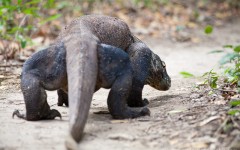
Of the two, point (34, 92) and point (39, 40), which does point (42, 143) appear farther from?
point (39, 40)

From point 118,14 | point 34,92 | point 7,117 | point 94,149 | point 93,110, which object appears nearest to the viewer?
point 94,149

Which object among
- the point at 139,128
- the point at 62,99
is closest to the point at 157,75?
the point at 62,99

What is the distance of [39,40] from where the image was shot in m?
9.48

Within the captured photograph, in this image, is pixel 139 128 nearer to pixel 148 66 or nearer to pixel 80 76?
pixel 80 76

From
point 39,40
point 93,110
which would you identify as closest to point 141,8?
point 39,40

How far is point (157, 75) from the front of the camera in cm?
548

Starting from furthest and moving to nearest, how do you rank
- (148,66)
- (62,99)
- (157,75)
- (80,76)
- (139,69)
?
1. (157,75)
2. (62,99)
3. (148,66)
4. (139,69)
5. (80,76)

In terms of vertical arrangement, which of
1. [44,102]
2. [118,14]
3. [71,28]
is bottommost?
[44,102]

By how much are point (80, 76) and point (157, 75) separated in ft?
6.00

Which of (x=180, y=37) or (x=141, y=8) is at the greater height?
(x=141, y=8)

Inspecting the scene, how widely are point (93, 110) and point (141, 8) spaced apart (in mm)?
9470

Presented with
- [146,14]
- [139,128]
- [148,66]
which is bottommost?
[139,128]

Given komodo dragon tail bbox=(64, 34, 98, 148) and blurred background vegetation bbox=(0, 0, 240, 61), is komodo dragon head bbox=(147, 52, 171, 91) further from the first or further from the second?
blurred background vegetation bbox=(0, 0, 240, 61)

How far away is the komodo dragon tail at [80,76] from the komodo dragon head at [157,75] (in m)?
1.22
